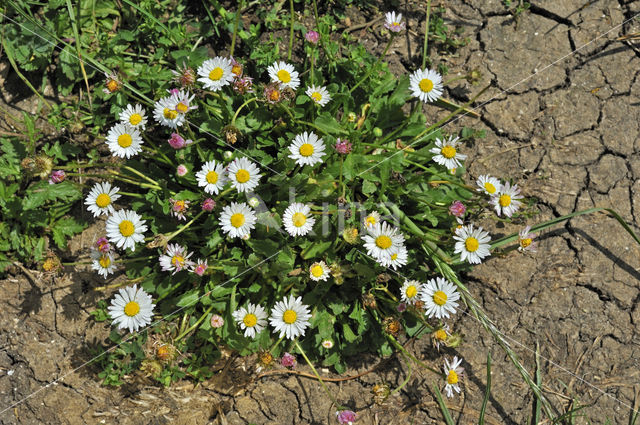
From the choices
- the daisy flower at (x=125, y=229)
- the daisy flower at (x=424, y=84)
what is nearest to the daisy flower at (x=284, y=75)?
the daisy flower at (x=424, y=84)

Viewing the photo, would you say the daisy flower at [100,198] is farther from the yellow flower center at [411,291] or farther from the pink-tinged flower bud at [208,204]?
the yellow flower center at [411,291]

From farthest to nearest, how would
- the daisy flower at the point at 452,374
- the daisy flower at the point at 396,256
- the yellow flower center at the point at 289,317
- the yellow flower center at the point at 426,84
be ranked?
the yellow flower center at the point at 426,84, the daisy flower at the point at 452,374, the yellow flower center at the point at 289,317, the daisy flower at the point at 396,256

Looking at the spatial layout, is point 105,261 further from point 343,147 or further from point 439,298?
point 439,298

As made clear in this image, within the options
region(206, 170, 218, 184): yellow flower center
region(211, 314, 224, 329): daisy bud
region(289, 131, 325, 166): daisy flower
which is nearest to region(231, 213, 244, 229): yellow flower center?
region(206, 170, 218, 184): yellow flower center

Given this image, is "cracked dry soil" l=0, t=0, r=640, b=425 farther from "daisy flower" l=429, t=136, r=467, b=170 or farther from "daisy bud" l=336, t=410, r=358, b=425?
"daisy flower" l=429, t=136, r=467, b=170

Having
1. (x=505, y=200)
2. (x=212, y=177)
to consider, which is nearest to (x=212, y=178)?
(x=212, y=177)
